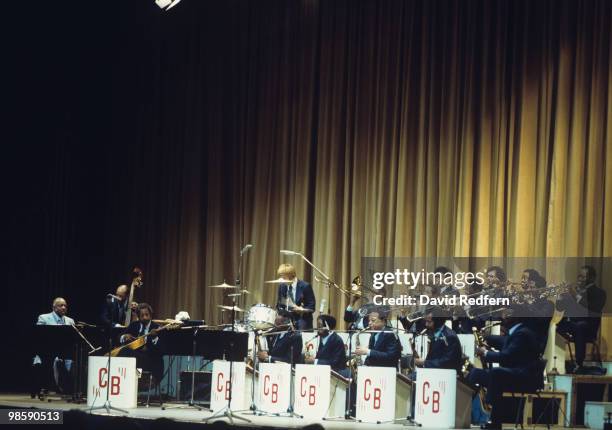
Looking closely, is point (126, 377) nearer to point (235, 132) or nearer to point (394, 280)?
point (394, 280)

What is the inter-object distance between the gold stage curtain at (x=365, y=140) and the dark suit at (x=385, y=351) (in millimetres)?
2623

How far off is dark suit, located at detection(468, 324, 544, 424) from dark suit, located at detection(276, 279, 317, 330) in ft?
9.89

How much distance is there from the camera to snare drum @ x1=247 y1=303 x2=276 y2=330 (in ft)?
35.9

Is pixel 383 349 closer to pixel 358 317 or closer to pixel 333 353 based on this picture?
pixel 333 353

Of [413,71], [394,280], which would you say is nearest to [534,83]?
[413,71]

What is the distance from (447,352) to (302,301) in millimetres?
2429

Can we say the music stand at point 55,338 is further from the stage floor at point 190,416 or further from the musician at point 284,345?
the musician at point 284,345

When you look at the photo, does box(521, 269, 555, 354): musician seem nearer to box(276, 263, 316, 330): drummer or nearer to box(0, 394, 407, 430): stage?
box(0, 394, 407, 430): stage

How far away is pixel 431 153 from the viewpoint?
43.6 feet

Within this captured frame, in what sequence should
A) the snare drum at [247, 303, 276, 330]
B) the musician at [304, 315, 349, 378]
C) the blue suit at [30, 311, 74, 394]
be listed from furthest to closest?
the blue suit at [30, 311, 74, 394] < the musician at [304, 315, 349, 378] < the snare drum at [247, 303, 276, 330]

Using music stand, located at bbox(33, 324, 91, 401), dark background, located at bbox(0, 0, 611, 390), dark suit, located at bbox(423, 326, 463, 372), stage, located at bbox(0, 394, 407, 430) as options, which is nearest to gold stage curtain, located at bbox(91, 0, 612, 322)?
dark background, located at bbox(0, 0, 611, 390)

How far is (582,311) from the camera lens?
418 inches

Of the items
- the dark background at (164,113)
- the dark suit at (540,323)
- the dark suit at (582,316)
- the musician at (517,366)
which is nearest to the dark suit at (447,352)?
the musician at (517,366)

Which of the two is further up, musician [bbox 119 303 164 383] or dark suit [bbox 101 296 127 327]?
dark suit [bbox 101 296 127 327]
